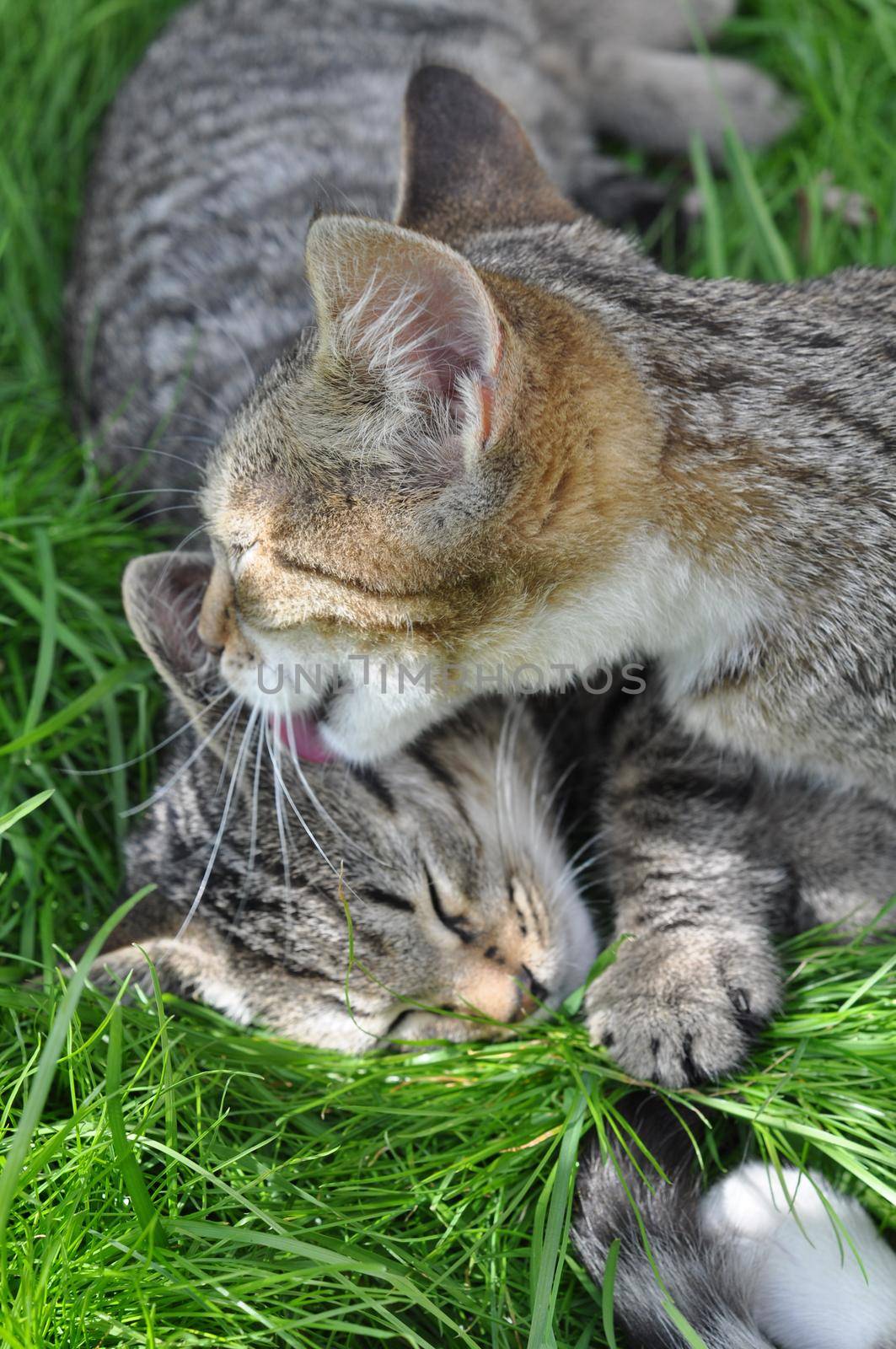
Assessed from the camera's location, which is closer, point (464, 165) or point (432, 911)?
point (432, 911)

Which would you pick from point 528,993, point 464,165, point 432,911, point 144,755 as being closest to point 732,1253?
point 528,993

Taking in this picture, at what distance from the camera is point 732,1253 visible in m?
2.06

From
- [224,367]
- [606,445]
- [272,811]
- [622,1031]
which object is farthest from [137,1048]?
[224,367]

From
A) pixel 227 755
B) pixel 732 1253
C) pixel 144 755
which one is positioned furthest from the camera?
pixel 144 755

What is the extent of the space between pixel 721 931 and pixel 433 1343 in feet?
3.04

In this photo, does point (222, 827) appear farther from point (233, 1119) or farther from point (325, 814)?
point (233, 1119)

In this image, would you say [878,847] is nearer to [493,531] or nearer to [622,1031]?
[622,1031]

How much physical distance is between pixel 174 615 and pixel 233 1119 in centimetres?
105

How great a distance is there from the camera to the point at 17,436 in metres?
3.46

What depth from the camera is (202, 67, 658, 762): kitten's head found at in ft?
5.62

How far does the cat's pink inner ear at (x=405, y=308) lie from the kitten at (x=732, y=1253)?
56.5 inches

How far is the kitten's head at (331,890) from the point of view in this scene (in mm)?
2264

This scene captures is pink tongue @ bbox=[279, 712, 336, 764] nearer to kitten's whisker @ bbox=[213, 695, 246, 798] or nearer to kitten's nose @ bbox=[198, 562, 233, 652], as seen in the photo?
kitten's whisker @ bbox=[213, 695, 246, 798]

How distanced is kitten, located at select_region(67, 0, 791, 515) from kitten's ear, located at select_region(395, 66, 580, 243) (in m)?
0.29
